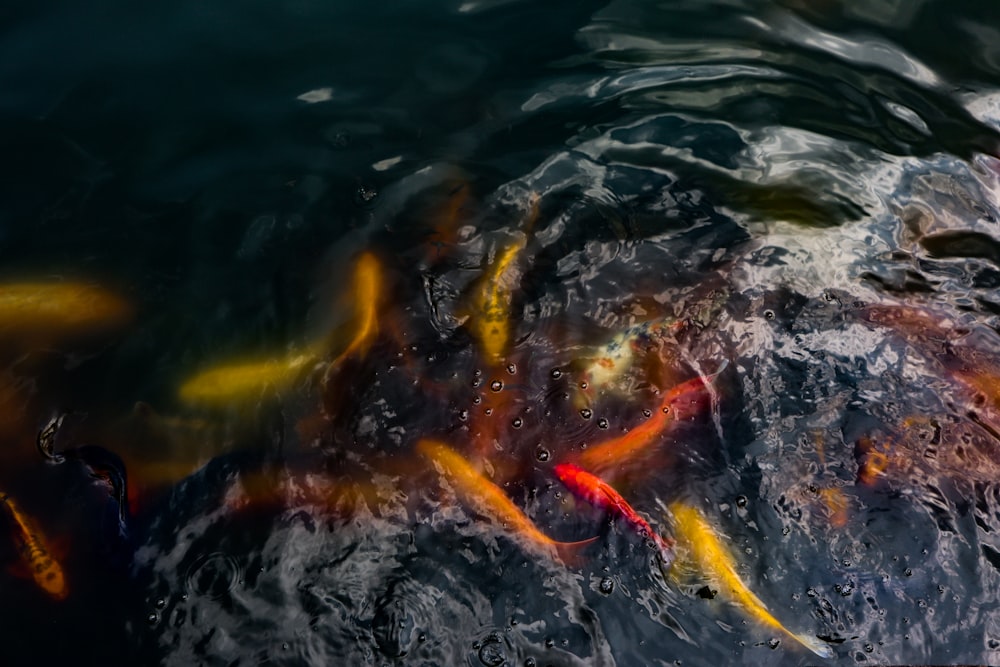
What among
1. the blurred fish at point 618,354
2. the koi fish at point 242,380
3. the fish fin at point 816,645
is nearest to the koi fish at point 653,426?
the blurred fish at point 618,354

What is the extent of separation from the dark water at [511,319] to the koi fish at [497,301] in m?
0.05

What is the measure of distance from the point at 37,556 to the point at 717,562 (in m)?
2.48

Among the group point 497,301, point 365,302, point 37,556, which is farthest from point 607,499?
point 37,556

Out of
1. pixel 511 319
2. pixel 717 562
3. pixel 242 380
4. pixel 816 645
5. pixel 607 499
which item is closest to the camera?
pixel 816 645

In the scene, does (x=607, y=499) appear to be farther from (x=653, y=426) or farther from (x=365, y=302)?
(x=365, y=302)

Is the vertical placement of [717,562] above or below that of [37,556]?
above

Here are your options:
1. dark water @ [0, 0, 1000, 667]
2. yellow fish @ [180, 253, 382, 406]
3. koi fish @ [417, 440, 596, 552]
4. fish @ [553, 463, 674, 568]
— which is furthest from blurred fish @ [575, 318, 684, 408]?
yellow fish @ [180, 253, 382, 406]

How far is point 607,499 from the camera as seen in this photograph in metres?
2.92

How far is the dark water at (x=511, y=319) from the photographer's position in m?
2.74

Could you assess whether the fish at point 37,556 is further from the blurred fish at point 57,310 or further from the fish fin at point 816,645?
the fish fin at point 816,645

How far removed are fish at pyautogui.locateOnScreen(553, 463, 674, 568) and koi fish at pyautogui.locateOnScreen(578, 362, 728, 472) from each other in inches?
2.5

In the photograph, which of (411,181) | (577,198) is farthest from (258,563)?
(577,198)

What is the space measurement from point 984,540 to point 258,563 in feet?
8.62

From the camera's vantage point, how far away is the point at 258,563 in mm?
2812
